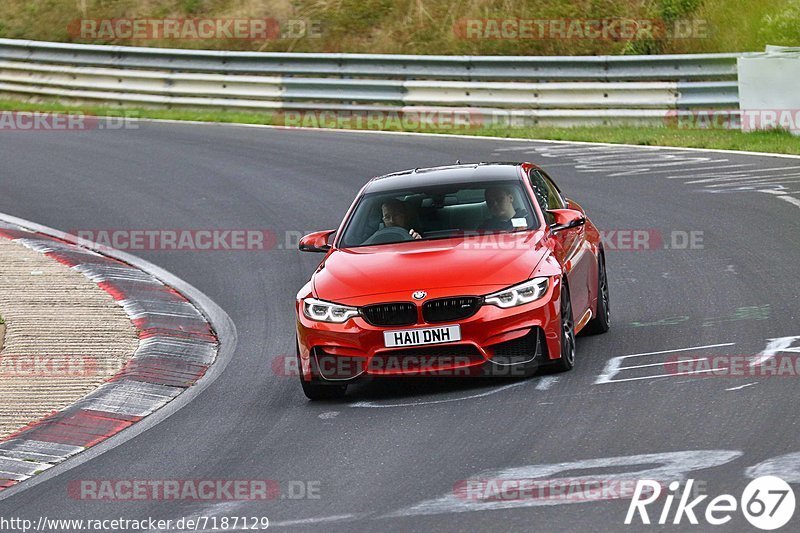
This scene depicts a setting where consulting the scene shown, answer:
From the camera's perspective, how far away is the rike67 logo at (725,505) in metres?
6.29

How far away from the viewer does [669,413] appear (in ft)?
27.8

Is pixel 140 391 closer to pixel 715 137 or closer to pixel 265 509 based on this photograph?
pixel 265 509

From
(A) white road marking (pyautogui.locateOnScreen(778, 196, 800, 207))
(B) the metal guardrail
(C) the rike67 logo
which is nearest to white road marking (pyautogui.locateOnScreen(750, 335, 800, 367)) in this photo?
(C) the rike67 logo

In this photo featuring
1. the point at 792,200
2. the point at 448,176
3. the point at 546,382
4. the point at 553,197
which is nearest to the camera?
the point at 546,382

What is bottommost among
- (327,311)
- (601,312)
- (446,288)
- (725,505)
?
(601,312)

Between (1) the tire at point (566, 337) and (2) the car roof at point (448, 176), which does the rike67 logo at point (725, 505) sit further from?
(2) the car roof at point (448, 176)

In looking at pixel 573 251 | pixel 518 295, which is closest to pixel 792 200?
pixel 573 251

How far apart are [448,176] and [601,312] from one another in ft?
5.41

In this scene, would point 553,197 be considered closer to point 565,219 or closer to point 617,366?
point 565,219

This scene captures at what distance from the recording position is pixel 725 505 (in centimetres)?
652

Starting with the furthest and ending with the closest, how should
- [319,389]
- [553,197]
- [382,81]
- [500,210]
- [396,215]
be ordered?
[382,81], [553,197], [396,215], [500,210], [319,389]

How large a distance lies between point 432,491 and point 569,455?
0.88 m

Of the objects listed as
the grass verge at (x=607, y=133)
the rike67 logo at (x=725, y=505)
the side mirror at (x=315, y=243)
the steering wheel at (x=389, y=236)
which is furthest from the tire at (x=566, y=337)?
the grass verge at (x=607, y=133)

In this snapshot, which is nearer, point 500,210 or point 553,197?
point 500,210
